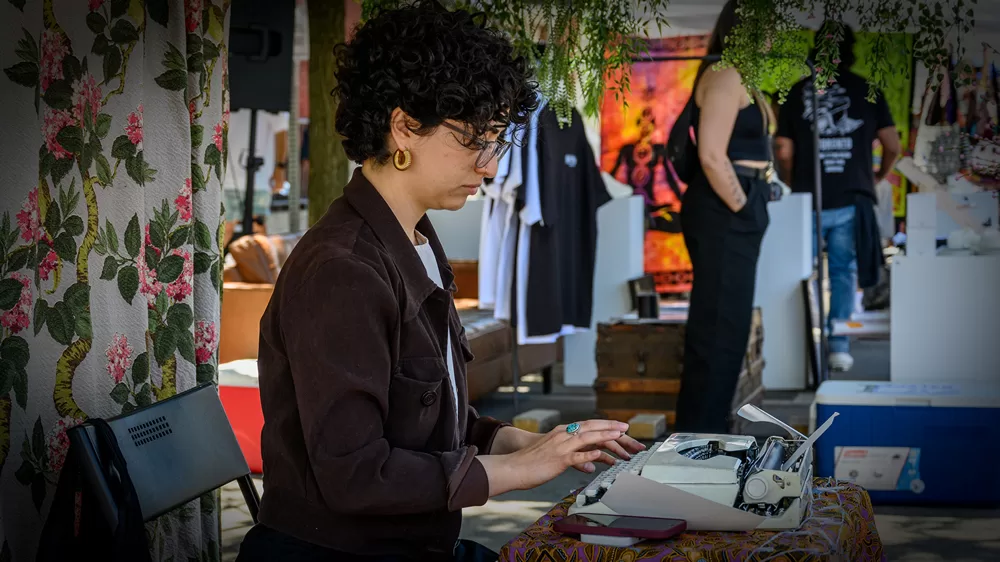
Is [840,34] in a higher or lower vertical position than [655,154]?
lower

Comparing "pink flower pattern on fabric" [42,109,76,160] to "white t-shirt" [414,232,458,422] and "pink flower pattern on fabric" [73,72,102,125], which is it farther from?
"white t-shirt" [414,232,458,422]

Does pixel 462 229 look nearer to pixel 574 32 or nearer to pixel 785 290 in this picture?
pixel 785 290

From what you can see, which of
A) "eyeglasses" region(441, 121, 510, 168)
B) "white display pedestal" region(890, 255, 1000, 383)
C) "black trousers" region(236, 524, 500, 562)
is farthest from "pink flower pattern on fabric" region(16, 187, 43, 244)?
"white display pedestal" region(890, 255, 1000, 383)

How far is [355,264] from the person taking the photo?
1.56 metres

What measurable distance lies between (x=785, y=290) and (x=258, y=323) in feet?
10.7

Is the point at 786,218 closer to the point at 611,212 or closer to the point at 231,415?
the point at 611,212

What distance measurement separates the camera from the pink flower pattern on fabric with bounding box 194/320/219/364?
8.54 ft

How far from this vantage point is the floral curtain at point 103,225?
82.0 inches

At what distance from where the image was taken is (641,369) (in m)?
5.82

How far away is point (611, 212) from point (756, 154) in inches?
90.7

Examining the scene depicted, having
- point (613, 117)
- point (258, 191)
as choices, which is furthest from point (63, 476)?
point (258, 191)

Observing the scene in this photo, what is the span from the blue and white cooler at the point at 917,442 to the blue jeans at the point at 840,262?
308 centimetres

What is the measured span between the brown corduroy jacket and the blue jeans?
19.5ft

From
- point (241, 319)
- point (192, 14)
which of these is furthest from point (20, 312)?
point (241, 319)
